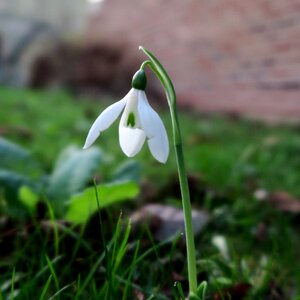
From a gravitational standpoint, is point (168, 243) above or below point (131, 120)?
below

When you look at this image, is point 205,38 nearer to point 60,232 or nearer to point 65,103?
point 65,103

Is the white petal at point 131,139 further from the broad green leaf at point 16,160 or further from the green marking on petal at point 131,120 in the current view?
the broad green leaf at point 16,160

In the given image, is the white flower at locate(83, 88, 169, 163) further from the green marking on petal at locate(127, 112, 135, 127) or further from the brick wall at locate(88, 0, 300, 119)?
the brick wall at locate(88, 0, 300, 119)

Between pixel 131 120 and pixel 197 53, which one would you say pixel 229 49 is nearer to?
pixel 197 53

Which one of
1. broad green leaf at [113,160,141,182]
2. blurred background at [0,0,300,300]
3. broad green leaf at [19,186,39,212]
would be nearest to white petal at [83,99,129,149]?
blurred background at [0,0,300,300]

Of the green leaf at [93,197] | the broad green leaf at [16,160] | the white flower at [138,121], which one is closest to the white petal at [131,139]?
the white flower at [138,121]

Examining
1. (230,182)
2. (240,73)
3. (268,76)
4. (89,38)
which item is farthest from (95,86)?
(230,182)

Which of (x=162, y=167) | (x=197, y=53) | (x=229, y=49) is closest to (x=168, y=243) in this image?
(x=162, y=167)
